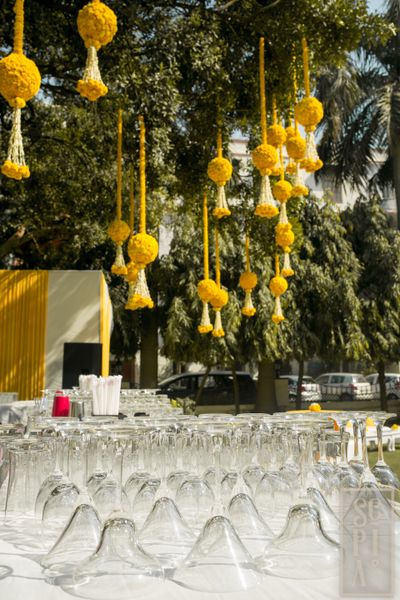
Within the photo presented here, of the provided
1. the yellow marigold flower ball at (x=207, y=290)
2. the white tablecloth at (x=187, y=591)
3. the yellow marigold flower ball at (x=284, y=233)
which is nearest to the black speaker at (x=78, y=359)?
the yellow marigold flower ball at (x=207, y=290)

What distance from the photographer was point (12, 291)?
45.0ft

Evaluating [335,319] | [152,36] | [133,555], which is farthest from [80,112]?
[133,555]

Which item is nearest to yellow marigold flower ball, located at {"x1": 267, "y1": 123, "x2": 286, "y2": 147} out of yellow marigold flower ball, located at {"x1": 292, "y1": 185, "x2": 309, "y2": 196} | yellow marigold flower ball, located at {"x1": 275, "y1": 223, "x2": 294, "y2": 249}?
yellow marigold flower ball, located at {"x1": 292, "y1": 185, "x2": 309, "y2": 196}

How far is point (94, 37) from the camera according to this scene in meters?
3.80

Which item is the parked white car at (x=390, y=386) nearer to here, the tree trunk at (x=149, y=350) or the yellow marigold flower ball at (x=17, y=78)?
the tree trunk at (x=149, y=350)

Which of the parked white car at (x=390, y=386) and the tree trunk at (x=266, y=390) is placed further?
the parked white car at (x=390, y=386)

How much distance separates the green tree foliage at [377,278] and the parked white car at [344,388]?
6.53 meters

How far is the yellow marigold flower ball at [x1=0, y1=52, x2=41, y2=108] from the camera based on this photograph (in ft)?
11.6

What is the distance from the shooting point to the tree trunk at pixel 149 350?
56.9 feet

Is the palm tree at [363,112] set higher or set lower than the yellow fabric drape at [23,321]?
higher

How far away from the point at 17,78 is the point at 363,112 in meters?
15.8

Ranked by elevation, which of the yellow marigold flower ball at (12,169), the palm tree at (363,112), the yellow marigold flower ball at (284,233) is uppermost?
the palm tree at (363,112)

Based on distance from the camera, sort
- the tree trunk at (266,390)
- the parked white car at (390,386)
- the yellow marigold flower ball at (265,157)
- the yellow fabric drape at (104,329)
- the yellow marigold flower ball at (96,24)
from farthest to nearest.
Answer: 1. the parked white car at (390,386)
2. the tree trunk at (266,390)
3. the yellow fabric drape at (104,329)
4. the yellow marigold flower ball at (265,157)
5. the yellow marigold flower ball at (96,24)

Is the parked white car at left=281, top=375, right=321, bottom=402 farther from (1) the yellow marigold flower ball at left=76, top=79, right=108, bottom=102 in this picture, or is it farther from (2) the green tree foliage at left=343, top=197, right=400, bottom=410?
(1) the yellow marigold flower ball at left=76, top=79, right=108, bottom=102
